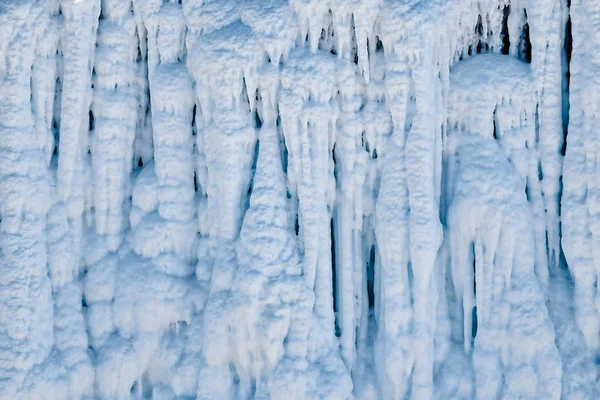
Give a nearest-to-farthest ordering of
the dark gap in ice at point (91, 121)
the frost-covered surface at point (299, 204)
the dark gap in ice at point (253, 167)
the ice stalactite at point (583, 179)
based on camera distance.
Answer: the frost-covered surface at point (299, 204), the ice stalactite at point (583, 179), the dark gap in ice at point (253, 167), the dark gap in ice at point (91, 121)

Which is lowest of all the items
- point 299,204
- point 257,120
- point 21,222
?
point 21,222

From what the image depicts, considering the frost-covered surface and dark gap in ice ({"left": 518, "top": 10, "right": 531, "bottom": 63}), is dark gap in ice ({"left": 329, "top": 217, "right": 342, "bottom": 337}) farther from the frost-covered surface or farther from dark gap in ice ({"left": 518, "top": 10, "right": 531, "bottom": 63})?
dark gap in ice ({"left": 518, "top": 10, "right": 531, "bottom": 63})

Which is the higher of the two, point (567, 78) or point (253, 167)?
point (567, 78)

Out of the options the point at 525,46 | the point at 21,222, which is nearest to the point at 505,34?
the point at 525,46

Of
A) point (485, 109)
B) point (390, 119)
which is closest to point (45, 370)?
point (390, 119)

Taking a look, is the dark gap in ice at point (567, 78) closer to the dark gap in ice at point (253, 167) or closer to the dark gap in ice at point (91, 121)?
the dark gap in ice at point (253, 167)

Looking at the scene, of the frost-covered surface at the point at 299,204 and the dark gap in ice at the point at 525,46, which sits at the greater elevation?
the dark gap in ice at the point at 525,46

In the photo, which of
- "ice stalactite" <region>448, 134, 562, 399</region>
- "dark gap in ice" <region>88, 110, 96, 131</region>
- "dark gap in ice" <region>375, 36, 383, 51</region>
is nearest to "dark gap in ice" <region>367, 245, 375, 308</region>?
"ice stalactite" <region>448, 134, 562, 399</region>

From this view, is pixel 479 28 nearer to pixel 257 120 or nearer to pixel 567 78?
pixel 567 78

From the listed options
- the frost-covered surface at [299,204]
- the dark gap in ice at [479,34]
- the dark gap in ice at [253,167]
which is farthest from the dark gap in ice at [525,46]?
the dark gap in ice at [253,167]
